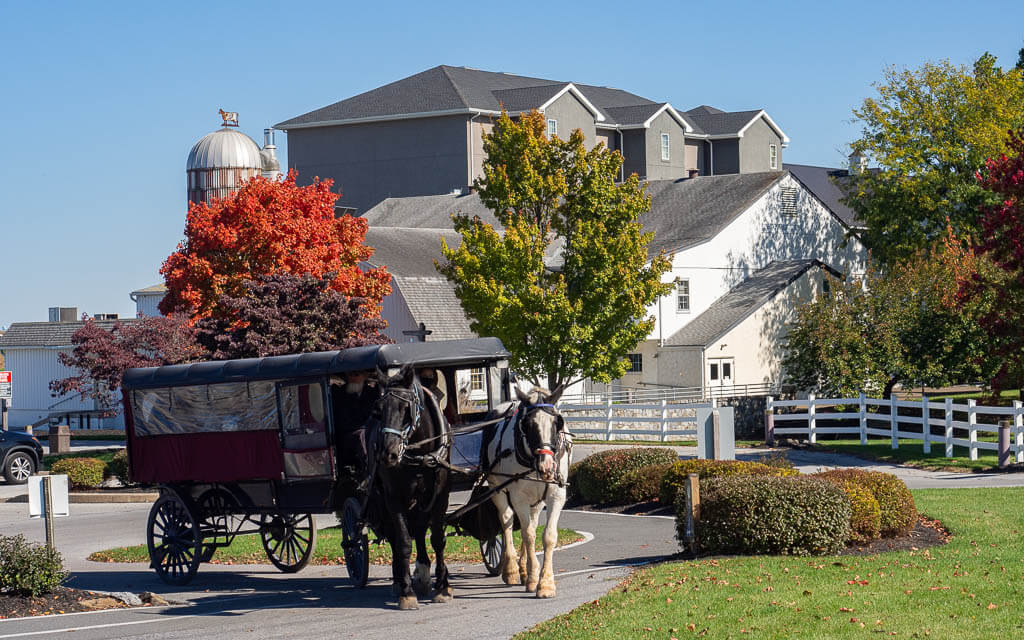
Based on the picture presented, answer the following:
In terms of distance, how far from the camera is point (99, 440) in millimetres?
49750

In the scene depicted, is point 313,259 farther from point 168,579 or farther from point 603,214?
point 168,579

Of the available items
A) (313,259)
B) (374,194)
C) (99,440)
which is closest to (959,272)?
(313,259)

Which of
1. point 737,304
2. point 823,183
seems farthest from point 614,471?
point 823,183

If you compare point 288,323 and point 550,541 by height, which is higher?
point 288,323

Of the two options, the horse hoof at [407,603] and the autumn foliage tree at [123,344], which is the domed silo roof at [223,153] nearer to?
the autumn foliage tree at [123,344]

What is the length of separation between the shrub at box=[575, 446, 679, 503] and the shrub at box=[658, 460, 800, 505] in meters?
0.93

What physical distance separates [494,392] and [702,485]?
287cm

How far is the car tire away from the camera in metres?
33.8

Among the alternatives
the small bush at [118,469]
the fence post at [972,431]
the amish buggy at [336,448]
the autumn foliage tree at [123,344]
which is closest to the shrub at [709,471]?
the amish buggy at [336,448]

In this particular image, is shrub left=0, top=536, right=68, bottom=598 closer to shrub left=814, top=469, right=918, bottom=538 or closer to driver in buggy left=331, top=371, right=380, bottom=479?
driver in buggy left=331, top=371, right=380, bottom=479

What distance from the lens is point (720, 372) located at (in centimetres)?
5119

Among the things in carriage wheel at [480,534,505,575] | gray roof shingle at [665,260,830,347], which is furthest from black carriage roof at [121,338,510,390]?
gray roof shingle at [665,260,830,347]

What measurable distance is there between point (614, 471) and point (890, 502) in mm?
7356

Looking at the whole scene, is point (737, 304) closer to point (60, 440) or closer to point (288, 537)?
point (60, 440)
